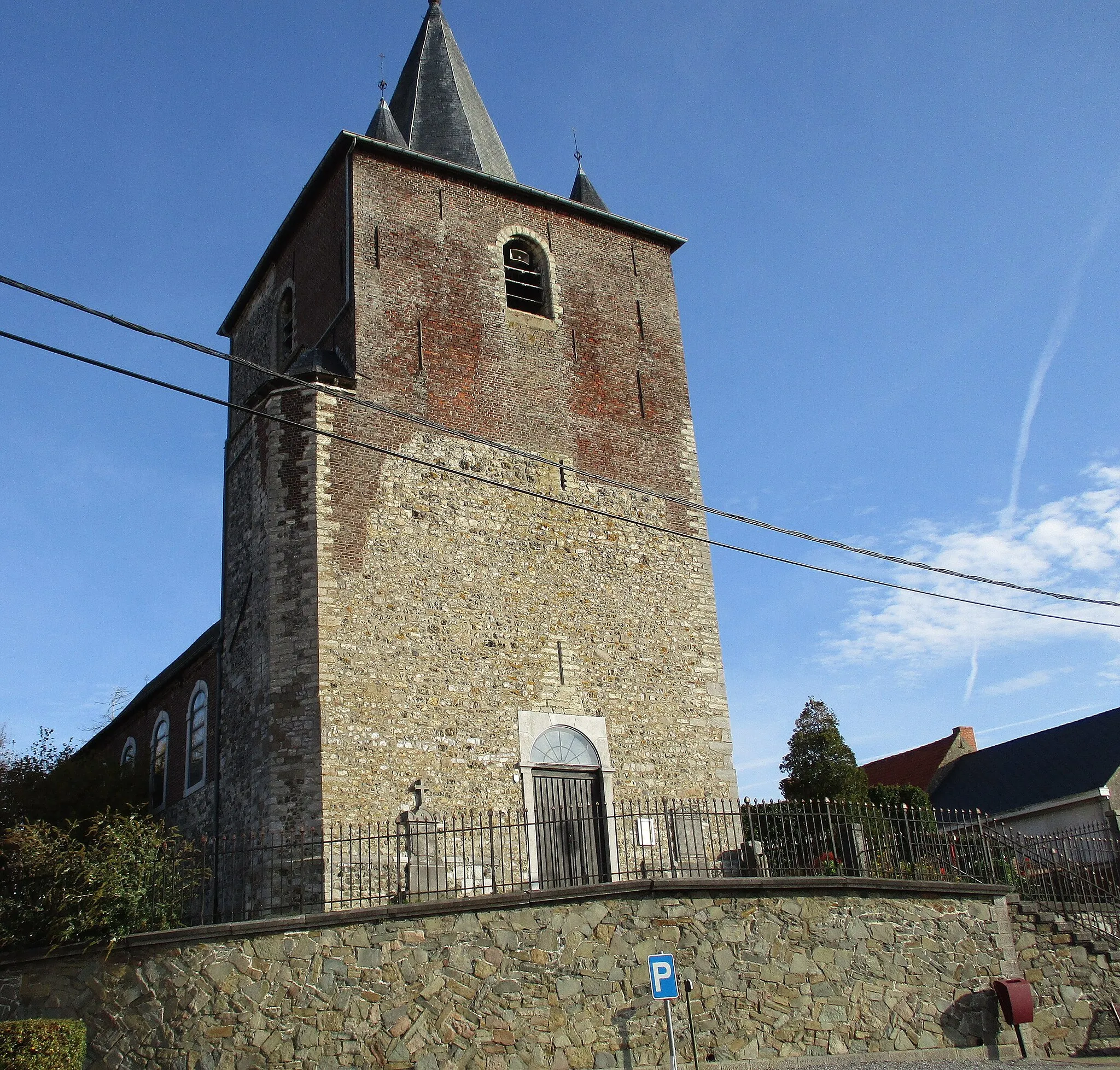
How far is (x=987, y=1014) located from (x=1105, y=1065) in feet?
4.18

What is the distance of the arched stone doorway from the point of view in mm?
15141

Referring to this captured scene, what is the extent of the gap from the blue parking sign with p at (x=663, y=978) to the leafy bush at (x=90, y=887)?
4.92 metres

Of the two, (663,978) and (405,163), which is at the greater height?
(405,163)

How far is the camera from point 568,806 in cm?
1540

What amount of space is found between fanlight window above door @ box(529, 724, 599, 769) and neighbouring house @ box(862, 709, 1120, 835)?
14990 mm

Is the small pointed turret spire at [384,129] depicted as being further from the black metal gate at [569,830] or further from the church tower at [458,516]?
the black metal gate at [569,830]

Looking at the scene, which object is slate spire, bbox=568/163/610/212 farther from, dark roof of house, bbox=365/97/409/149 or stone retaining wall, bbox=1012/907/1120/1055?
stone retaining wall, bbox=1012/907/1120/1055

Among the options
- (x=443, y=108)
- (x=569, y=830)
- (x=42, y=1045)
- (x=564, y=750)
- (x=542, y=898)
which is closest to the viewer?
(x=42, y=1045)

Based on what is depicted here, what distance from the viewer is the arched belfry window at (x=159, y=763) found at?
19641 millimetres

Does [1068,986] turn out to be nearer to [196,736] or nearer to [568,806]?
[568,806]

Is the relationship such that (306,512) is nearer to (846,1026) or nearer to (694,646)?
(694,646)

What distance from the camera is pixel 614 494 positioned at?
17906mm

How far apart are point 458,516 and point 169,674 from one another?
24.7 ft

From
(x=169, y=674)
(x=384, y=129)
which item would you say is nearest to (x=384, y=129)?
(x=384, y=129)
